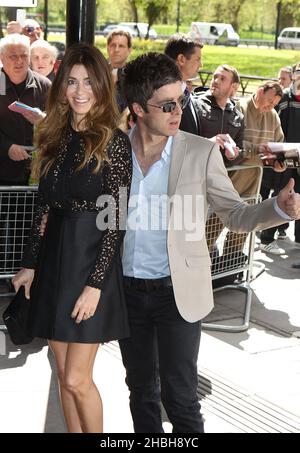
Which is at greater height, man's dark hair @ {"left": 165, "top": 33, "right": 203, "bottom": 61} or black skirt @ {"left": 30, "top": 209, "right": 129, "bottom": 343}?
man's dark hair @ {"left": 165, "top": 33, "right": 203, "bottom": 61}

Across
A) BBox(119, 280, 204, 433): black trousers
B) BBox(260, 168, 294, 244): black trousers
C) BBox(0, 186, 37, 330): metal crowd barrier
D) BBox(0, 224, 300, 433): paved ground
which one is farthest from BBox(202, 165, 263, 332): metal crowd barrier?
BBox(119, 280, 204, 433): black trousers

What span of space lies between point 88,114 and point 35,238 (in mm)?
666

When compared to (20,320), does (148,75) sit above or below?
above

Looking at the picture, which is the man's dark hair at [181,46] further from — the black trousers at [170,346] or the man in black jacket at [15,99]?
the black trousers at [170,346]

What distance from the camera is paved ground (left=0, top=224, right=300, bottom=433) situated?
4.83m

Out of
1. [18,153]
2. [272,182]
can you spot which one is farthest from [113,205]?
[272,182]

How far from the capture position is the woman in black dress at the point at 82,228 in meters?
3.68

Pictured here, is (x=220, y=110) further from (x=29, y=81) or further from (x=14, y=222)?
(x=14, y=222)

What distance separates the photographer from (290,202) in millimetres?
3391

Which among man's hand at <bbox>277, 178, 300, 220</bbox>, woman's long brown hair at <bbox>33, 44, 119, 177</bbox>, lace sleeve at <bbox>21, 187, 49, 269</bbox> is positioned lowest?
lace sleeve at <bbox>21, 187, 49, 269</bbox>

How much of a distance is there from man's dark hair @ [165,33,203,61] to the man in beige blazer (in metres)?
3.12

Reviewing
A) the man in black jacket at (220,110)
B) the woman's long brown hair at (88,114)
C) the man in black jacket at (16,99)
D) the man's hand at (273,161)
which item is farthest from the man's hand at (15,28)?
the woman's long brown hair at (88,114)

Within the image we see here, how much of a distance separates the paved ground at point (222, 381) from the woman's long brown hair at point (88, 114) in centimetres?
169

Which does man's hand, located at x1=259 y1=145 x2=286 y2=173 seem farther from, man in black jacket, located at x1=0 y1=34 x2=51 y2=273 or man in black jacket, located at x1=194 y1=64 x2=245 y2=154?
man in black jacket, located at x1=0 y1=34 x2=51 y2=273
